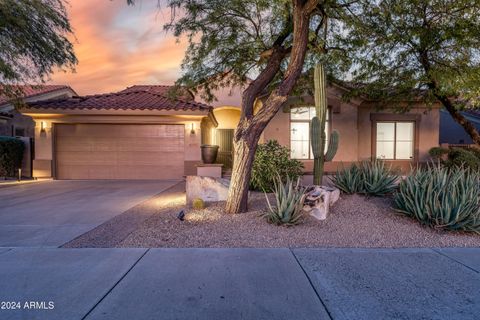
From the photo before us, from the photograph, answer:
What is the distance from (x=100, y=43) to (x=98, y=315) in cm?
1268

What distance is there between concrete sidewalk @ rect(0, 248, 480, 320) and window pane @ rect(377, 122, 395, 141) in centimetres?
1115

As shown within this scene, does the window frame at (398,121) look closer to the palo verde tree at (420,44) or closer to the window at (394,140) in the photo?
the window at (394,140)

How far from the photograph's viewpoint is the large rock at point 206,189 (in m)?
8.36

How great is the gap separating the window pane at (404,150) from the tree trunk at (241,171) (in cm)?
1124

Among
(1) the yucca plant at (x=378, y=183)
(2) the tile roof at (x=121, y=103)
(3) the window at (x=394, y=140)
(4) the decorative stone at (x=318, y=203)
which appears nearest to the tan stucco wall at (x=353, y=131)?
(3) the window at (x=394, y=140)

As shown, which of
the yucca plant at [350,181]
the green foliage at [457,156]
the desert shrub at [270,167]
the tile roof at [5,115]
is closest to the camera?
the yucca plant at [350,181]

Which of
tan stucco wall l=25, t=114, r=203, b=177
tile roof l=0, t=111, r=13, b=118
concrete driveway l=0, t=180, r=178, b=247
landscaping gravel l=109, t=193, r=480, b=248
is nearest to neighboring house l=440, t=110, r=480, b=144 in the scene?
tan stucco wall l=25, t=114, r=203, b=177

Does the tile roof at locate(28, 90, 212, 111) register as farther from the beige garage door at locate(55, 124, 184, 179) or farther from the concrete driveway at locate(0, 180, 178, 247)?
the concrete driveway at locate(0, 180, 178, 247)

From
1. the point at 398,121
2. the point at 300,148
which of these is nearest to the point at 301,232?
the point at 300,148

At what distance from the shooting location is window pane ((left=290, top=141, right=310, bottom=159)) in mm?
14359

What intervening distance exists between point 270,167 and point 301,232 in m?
4.16

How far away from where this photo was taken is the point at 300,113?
559 inches

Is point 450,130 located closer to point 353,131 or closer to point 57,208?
point 353,131

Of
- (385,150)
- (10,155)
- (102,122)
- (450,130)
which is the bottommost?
(10,155)
